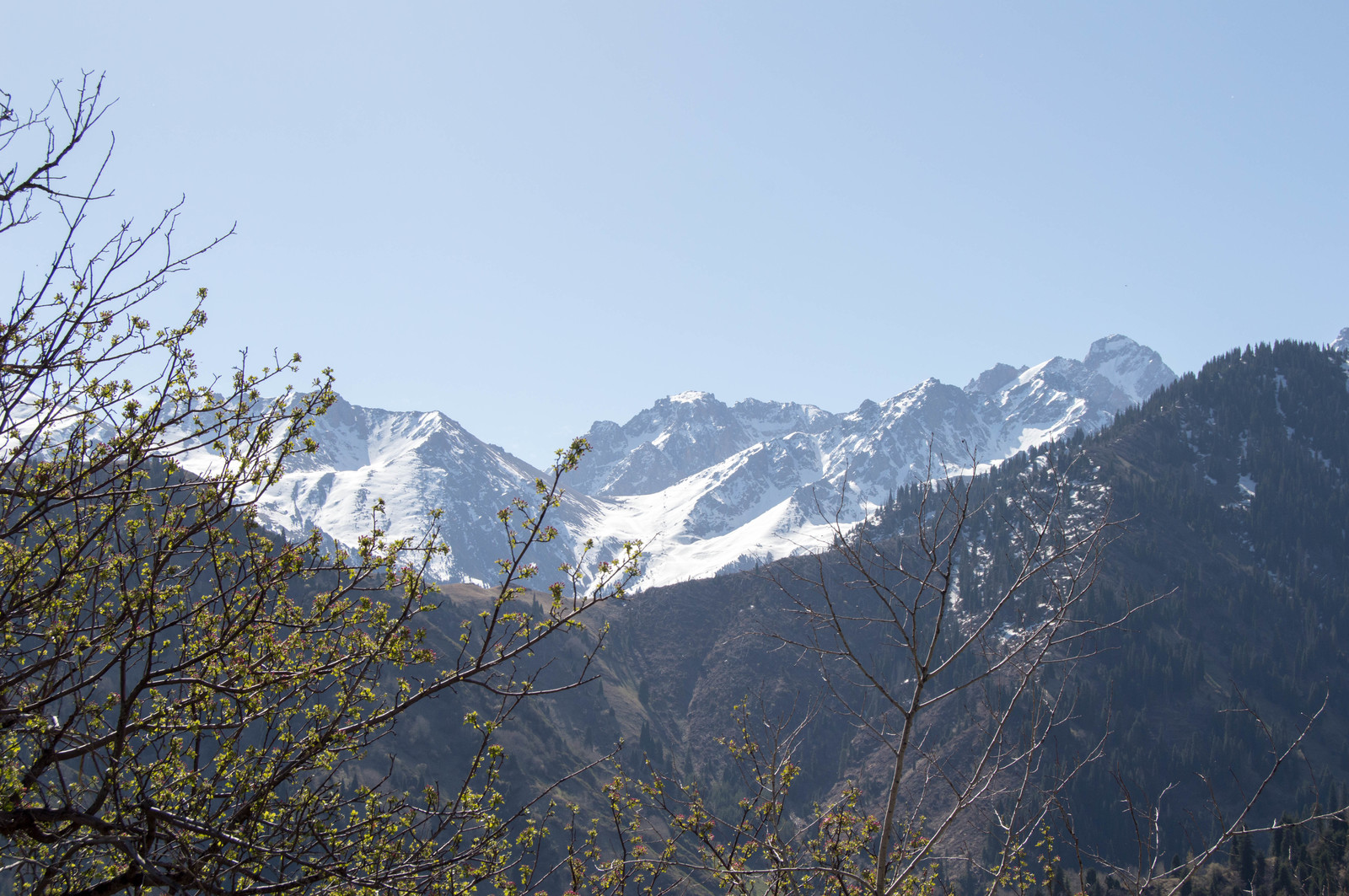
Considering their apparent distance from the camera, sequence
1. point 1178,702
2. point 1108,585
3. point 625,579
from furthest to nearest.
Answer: point 1108,585
point 1178,702
point 625,579

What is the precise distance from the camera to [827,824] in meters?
10.3

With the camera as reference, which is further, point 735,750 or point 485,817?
point 735,750

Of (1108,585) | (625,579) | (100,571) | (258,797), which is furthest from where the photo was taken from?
(1108,585)

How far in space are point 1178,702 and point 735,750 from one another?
208m

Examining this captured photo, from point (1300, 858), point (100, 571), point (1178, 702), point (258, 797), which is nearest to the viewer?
point (258, 797)

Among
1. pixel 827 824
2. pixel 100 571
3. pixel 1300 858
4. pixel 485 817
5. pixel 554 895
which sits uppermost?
pixel 100 571

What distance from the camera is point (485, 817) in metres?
8.91

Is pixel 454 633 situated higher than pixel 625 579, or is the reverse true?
pixel 625 579

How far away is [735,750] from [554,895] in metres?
130

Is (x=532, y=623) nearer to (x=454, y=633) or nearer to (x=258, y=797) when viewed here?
(x=258, y=797)

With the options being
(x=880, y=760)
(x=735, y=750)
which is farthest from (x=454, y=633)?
(x=735, y=750)

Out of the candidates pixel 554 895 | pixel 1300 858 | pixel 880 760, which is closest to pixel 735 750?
pixel 1300 858

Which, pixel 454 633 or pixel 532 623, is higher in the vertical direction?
pixel 532 623

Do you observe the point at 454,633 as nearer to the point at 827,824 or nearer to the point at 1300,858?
the point at 1300,858
